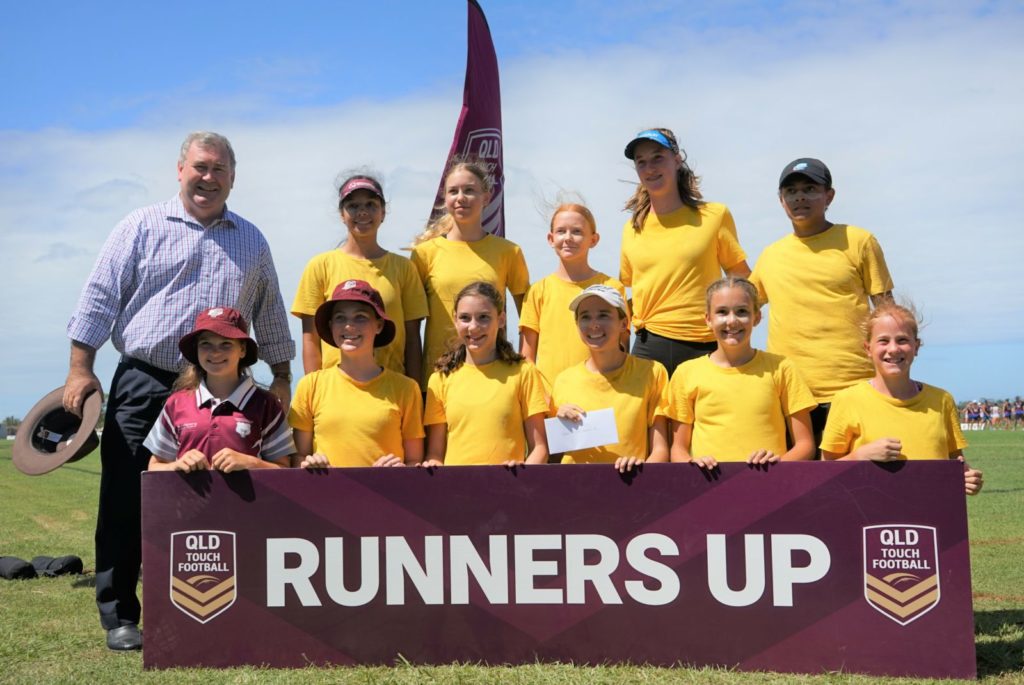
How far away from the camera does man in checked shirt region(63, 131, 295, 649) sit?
17.2ft

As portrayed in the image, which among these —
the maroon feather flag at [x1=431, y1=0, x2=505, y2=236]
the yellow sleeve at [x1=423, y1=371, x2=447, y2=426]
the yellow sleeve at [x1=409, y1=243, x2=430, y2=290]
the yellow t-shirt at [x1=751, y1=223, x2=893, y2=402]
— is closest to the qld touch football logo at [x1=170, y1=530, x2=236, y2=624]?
the yellow sleeve at [x1=423, y1=371, x2=447, y2=426]

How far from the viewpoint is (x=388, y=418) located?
491cm

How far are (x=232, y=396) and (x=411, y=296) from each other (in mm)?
1225

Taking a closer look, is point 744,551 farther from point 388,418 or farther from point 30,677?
point 30,677

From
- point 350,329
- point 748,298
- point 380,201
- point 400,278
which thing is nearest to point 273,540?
point 350,329

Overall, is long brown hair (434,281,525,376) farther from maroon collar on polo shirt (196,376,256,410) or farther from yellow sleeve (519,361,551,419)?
maroon collar on polo shirt (196,376,256,410)

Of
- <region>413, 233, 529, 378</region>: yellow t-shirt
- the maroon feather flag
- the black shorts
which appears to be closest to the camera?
the black shorts

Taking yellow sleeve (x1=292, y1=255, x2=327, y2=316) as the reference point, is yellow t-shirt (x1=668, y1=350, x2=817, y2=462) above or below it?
below

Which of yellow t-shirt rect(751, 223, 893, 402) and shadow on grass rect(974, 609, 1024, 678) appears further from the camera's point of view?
yellow t-shirt rect(751, 223, 893, 402)

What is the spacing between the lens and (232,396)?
A: 4.89 meters

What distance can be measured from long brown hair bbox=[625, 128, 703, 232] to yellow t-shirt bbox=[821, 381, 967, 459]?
150 centimetres

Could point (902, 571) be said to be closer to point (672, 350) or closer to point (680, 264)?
point (672, 350)

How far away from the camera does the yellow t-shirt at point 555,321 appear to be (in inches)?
219

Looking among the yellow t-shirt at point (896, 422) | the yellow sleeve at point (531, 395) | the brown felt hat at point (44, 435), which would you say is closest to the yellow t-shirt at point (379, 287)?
the yellow sleeve at point (531, 395)
